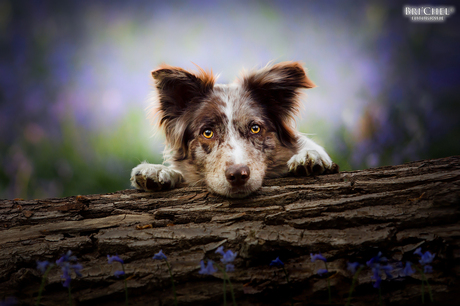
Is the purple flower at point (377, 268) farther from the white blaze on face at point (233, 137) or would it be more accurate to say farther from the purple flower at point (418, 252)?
the white blaze on face at point (233, 137)

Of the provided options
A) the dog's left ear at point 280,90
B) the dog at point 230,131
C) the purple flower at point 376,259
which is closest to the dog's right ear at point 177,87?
the dog at point 230,131

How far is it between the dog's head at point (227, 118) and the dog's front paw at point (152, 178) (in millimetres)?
312

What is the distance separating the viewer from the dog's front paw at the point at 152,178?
7.56ft

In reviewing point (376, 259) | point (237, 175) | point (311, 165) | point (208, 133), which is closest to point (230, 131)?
point (208, 133)

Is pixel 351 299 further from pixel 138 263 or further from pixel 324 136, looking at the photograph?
pixel 324 136

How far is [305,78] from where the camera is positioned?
9.74ft

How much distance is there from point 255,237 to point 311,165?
0.85 meters

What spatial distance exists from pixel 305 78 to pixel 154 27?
2094 mm

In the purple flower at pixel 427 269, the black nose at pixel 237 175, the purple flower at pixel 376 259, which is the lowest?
the purple flower at pixel 427 269

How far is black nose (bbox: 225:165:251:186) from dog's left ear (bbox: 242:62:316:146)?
954 millimetres

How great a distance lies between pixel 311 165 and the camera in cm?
227

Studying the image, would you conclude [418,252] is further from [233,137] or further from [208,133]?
[208,133]

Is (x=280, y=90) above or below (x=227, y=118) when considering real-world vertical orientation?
above

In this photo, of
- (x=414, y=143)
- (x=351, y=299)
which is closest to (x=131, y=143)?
(x=351, y=299)
